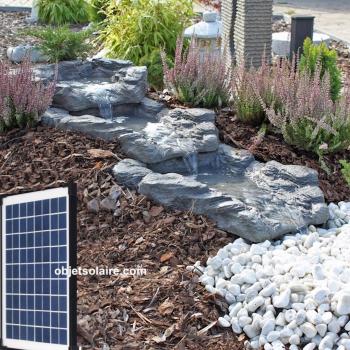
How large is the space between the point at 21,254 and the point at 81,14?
33.4 feet

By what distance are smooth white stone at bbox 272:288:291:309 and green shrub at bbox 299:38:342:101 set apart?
266cm

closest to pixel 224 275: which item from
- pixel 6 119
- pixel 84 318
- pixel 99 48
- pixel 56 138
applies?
pixel 84 318

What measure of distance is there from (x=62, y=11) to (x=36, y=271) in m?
10.1

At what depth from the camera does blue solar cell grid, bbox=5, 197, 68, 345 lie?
2.97 metres

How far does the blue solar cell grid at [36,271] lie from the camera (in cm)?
297

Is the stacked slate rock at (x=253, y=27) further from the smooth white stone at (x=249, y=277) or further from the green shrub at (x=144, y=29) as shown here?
the smooth white stone at (x=249, y=277)

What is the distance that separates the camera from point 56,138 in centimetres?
549

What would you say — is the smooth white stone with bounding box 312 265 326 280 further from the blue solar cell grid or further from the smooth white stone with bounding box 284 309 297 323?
the blue solar cell grid

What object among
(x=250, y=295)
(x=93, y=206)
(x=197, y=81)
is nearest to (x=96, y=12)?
(x=197, y=81)

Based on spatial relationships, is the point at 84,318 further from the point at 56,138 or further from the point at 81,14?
the point at 81,14

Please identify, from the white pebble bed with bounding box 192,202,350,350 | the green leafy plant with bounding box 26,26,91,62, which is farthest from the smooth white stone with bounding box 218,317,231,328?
the green leafy plant with bounding box 26,26,91,62

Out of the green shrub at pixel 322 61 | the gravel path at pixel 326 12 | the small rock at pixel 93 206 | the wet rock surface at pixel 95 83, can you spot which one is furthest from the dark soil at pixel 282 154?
the gravel path at pixel 326 12

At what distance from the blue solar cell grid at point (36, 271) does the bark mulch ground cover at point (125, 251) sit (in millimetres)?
728

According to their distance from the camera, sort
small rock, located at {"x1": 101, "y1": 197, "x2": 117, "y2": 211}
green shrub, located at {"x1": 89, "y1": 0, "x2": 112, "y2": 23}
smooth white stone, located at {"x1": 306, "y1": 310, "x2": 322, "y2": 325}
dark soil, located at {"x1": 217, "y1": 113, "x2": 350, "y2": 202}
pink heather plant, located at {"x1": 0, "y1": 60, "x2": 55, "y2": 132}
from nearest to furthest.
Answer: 1. smooth white stone, located at {"x1": 306, "y1": 310, "x2": 322, "y2": 325}
2. small rock, located at {"x1": 101, "y1": 197, "x2": 117, "y2": 211}
3. dark soil, located at {"x1": 217, "y1": 113, "x2": 350, "y2": 202}
4. pink heather plant, located at {"x1": 0, "y1": 60, "x2": 55, "y2": 132}
5. green shrub, located at {"x1": 89, "y1": 0, "x2": 112, "y2": 23}
